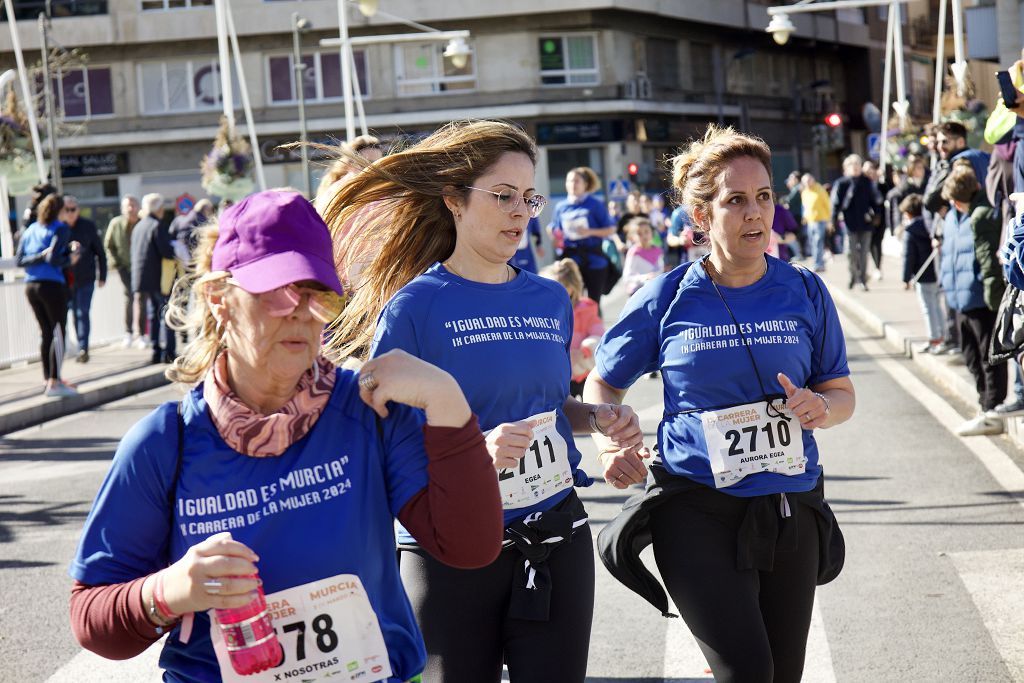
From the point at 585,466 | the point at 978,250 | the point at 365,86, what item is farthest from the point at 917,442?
the point at 365,86

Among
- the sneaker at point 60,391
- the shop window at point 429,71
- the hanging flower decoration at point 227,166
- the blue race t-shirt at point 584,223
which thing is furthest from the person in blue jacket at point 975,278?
the shop window at point 429,71

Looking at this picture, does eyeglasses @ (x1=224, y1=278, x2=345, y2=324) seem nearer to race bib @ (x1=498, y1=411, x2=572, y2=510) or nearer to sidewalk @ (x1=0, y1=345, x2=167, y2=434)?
race bib @ (x1=498, y1=411, x2=572, y2=510)

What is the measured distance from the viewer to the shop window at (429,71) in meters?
52.5

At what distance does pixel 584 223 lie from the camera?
48.8 ft

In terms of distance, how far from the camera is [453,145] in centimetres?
396

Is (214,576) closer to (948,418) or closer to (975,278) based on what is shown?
(975,278)

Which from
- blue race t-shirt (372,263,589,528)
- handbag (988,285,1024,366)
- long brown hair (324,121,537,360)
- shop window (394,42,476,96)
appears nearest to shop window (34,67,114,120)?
shop window (394,42,476,96)

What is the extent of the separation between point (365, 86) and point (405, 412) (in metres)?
52.0

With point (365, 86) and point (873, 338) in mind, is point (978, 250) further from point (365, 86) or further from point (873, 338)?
point (365, 86)

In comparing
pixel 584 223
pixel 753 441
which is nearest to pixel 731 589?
pixel 753 441

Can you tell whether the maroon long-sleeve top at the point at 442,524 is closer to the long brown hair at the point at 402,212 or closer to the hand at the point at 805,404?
the long brown hair at the point at 402,212

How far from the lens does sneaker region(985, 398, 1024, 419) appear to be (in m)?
9.98

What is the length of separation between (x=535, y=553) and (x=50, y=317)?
482 inches

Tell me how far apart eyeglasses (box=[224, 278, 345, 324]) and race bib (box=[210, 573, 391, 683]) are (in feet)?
1.44
